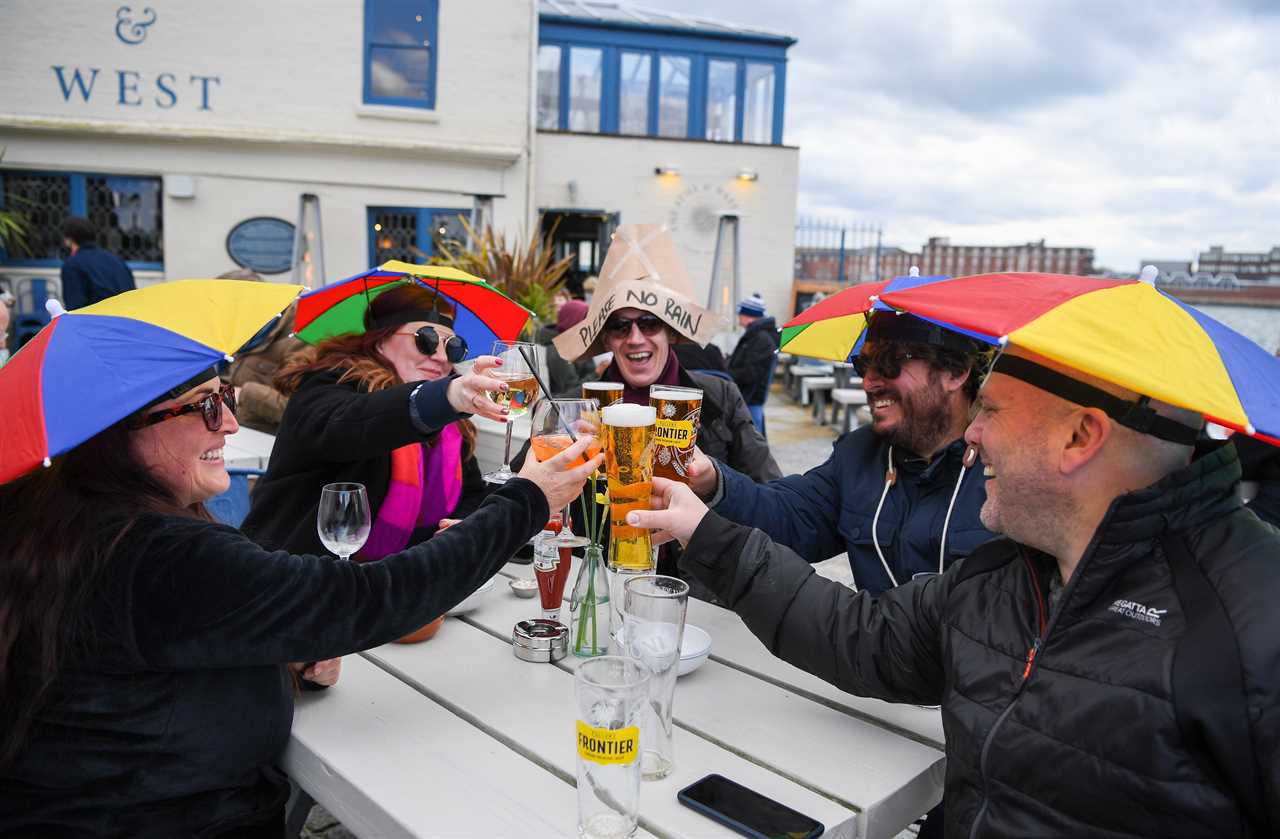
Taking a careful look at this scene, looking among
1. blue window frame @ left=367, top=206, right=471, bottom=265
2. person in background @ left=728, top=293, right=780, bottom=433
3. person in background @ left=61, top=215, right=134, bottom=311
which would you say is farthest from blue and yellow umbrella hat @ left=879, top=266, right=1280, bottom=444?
blue window frame @ left=367, top=206, right=471, bottom=265

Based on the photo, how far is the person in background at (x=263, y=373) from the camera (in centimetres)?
496

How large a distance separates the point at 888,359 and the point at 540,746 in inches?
58.5

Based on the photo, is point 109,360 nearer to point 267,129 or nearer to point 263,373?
point 263,373

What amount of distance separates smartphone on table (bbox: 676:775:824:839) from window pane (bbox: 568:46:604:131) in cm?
1491

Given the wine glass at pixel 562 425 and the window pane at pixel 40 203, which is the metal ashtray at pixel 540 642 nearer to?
the wine glass at pixel 562 425

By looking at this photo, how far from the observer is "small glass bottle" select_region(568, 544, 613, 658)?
2.00 metres

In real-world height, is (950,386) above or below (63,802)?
above

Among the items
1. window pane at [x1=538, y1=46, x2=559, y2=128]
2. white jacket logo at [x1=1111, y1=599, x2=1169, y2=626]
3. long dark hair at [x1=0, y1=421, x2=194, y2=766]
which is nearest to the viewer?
white jacket logo at [x1=1111, y1=599, x2=1169, y2=626]

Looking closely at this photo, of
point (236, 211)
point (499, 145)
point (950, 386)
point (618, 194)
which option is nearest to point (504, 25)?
point (499, 145)

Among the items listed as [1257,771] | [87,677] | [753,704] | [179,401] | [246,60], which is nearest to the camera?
[1257,771]

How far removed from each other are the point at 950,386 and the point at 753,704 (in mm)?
1125

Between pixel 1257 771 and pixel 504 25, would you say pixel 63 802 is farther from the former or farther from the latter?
A: pixel 504 25

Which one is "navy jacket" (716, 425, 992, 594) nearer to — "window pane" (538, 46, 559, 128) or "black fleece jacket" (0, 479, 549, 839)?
"black fleece jacket" (0, 479, 549, 839)

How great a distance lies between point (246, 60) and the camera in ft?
37.0
